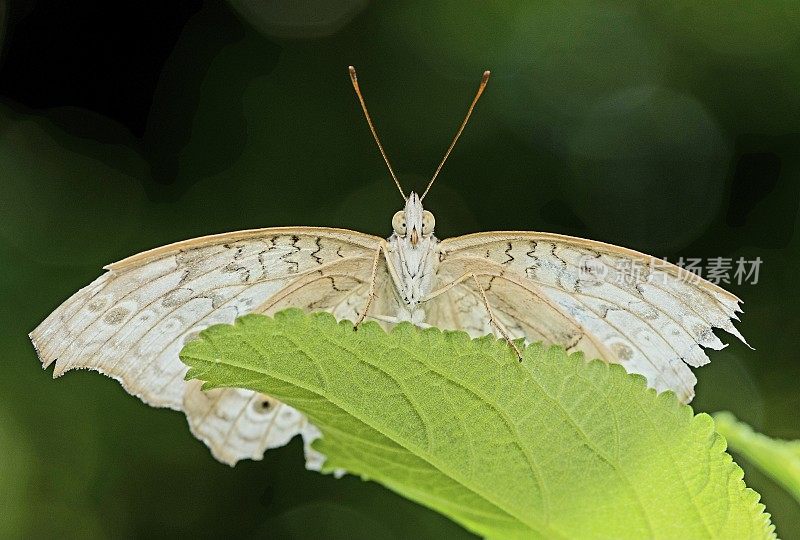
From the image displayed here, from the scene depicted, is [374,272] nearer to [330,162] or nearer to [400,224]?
[400,224]

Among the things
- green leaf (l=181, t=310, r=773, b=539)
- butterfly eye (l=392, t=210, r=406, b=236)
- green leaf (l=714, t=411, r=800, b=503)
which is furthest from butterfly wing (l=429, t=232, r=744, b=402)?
green leaf (l=181, t=310, r=773, b=539)

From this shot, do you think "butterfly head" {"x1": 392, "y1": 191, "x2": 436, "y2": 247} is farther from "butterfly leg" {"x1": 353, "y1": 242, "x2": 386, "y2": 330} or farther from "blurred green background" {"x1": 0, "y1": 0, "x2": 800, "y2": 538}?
"blurred green background" {"x1": 0, "y1": 0, "x2": 800, "y2": 538}

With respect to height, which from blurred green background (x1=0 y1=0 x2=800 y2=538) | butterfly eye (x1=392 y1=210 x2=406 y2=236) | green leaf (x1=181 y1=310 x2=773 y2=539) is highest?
blurred green background (x1=0 y1=0 x2=800 y2=538)

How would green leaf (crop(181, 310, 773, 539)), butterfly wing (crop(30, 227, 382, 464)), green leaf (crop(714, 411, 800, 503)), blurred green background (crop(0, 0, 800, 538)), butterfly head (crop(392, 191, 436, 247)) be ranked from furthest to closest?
blurred green background (crop(0, 0, 800, 538)), butterfly head (crop(392, 191, 436, 247)), butterfly wing (crop(30, 227, 382, 464)), green leaf (crop(714, 411, 800, 503)), green leaf (crop(181, 310, 773, 539))

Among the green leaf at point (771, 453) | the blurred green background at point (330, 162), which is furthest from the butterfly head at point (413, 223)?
the blurred green background at point (330, 162)

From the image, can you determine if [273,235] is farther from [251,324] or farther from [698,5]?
[698,5]

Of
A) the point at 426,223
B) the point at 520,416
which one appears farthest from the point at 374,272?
the point at 520,416

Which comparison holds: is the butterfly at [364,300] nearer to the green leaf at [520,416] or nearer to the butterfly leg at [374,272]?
the butterfly leg at [374,272]

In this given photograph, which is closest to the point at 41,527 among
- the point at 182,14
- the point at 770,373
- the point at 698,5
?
the point at 182,14

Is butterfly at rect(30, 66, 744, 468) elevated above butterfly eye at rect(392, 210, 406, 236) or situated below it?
below
